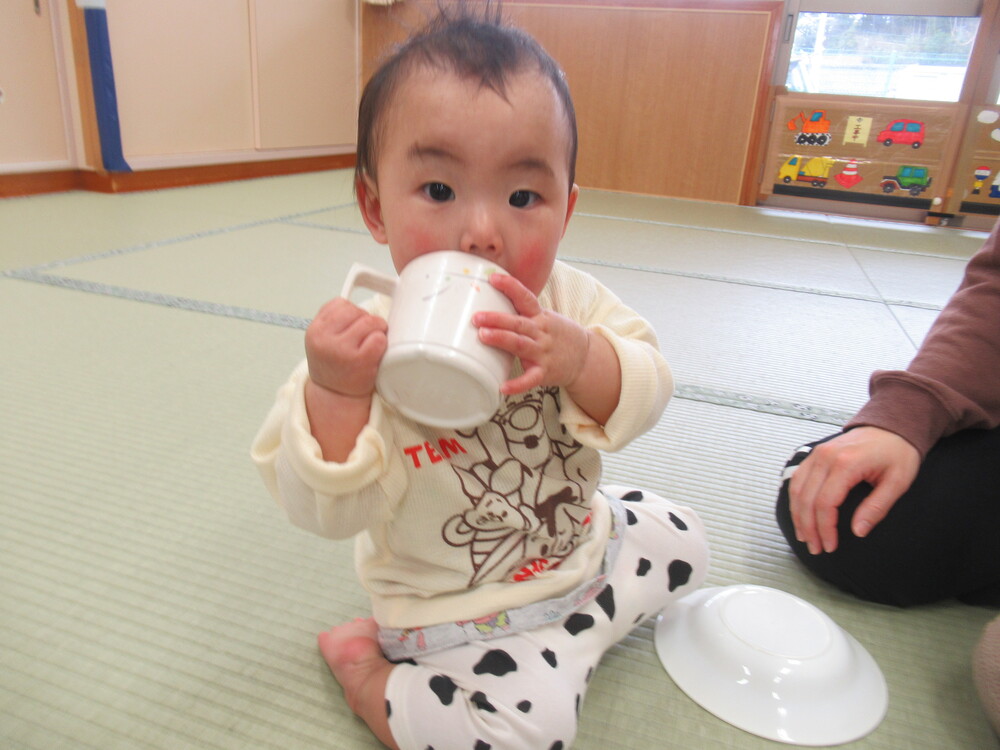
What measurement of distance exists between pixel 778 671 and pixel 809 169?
3.17 meters

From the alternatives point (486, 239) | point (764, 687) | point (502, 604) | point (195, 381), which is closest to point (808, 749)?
point (764, 687)

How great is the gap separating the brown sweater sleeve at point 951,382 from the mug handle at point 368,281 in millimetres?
469

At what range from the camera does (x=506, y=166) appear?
44 cm

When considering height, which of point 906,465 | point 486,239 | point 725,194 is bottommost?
point 725,194

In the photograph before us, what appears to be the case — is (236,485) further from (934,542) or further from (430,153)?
(934,542)

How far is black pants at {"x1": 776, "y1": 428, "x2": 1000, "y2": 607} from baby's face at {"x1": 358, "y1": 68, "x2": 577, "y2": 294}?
0.41 metres

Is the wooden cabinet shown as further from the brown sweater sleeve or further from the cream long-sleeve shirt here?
the brown sweater sleeve

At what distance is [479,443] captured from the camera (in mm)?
519

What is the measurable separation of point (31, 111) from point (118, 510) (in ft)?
7.17

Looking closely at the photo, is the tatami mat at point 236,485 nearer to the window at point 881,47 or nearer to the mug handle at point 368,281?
the mug handle at point 368,281

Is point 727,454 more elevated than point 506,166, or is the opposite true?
point 506,166

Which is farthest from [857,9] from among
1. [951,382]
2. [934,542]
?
[934,542]

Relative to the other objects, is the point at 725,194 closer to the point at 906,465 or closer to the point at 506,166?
the point at 906,465

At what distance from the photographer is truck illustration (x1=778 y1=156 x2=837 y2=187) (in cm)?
323
